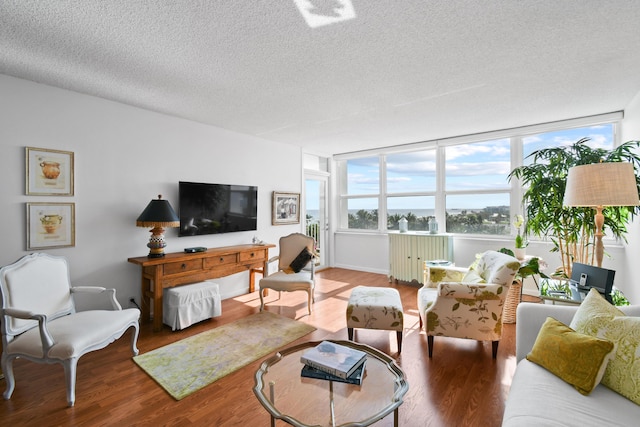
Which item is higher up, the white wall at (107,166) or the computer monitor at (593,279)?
the white wall at (107,166)

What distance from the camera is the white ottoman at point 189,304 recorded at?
122 inches

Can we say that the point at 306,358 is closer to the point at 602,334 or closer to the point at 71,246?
the point at 602,334

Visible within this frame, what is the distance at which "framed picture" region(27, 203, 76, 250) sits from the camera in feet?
8.75

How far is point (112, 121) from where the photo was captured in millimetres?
3152

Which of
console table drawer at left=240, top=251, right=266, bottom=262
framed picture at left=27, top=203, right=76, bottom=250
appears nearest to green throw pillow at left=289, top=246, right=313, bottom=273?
console table drawer at left=240, top=251, right=266, bottom=262

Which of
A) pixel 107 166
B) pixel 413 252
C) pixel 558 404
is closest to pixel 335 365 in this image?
pixel 558 404

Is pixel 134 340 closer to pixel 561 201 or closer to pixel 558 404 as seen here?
pixel 558 404

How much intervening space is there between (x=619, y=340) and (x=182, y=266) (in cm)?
350

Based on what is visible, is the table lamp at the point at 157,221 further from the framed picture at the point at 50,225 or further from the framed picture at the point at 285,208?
the framed picture at the point at 285,208

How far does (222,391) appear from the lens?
211 cm

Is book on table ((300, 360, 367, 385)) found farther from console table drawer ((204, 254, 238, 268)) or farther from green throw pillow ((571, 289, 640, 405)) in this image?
console table drawer ((204, 254, 238, 268))

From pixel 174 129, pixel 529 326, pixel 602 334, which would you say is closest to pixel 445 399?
pixel 529 326

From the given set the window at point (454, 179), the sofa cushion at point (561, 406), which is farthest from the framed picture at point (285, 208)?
the sofa cushion at point (561, 406)

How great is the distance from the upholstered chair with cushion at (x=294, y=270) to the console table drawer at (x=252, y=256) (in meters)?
0.26
